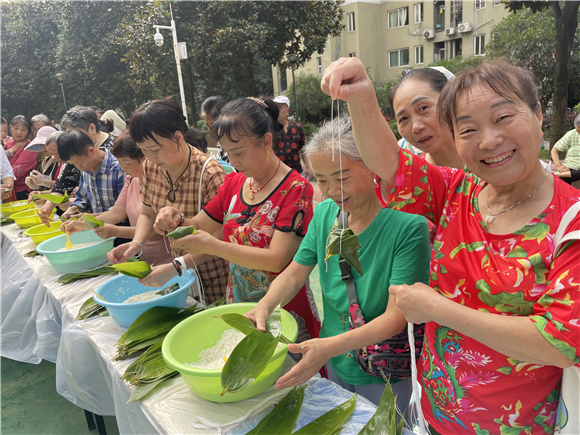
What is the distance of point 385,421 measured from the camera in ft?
4.02

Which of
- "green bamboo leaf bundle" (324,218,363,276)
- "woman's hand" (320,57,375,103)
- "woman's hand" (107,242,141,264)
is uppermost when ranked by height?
"woman's hand" (320,57,375,103)

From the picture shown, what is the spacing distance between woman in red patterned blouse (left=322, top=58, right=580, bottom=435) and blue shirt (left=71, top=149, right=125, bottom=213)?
2.68m

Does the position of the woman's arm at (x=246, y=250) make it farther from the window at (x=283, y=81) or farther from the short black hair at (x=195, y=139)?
the window at (x=283, y=81)

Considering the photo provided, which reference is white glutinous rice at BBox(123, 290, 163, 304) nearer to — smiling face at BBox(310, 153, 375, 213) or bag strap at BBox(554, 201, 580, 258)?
smiling face at BBox(310, 153, 375, 213)

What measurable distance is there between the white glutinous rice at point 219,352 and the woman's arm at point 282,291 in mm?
146

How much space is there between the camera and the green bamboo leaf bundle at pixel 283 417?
1.27 m

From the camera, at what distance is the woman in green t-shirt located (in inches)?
51.3

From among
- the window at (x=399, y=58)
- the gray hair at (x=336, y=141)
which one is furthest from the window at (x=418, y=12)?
the gray hair at (x=336, y=141)

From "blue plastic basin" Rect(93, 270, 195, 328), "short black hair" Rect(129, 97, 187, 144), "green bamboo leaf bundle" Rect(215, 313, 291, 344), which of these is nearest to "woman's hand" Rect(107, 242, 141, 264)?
"blue plastic basin" Rect(93, 270, 195, 328)

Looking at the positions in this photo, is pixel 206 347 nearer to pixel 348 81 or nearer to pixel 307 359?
pixel 307 359

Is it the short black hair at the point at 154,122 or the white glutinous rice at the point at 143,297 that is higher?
the short black hair at the point at 154,122

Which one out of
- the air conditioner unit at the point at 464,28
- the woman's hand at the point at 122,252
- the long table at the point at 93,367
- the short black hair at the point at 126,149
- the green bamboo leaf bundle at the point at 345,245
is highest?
the air conditioner unit at the point at 464,28

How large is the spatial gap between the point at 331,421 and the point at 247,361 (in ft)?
1.20

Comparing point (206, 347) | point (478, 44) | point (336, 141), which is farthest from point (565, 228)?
point (478, 44)
